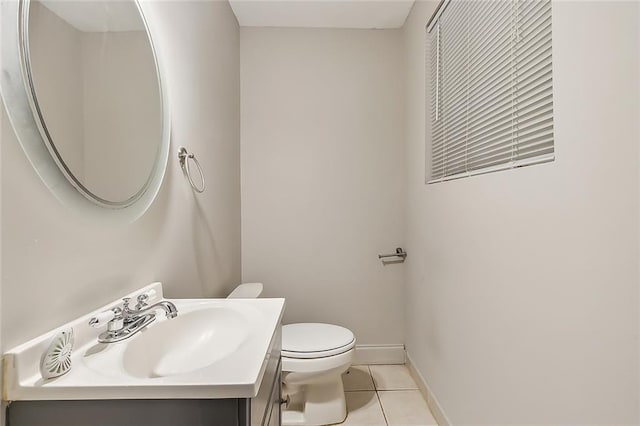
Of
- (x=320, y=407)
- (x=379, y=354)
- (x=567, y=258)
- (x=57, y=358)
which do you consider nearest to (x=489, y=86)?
(x=567, y=258)

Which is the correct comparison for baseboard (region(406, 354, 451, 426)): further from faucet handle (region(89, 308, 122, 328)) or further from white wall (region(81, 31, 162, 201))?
white wall (region(81, 31, 162, 201))

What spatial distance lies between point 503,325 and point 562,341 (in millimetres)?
277

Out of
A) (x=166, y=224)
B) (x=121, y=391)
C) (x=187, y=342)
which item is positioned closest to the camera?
(x=121, y=391)

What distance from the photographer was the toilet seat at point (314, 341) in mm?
1694

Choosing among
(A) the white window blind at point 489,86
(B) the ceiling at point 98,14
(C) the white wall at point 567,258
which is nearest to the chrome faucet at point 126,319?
(B) the ceiling at point 98,14

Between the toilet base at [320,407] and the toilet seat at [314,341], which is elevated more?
the toilet seat at [314,341]

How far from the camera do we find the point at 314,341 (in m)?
1.81

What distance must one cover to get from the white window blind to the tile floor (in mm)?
1257

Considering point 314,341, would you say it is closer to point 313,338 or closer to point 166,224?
point 313,338

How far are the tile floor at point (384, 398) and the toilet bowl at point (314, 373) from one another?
0.15 meters

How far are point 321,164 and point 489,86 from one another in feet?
4.27

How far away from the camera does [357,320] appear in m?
2.49

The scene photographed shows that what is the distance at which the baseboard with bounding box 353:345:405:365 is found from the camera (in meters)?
2.48

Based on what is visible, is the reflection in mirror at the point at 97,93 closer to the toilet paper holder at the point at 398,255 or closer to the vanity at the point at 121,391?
the vanity at the point at 121,391
